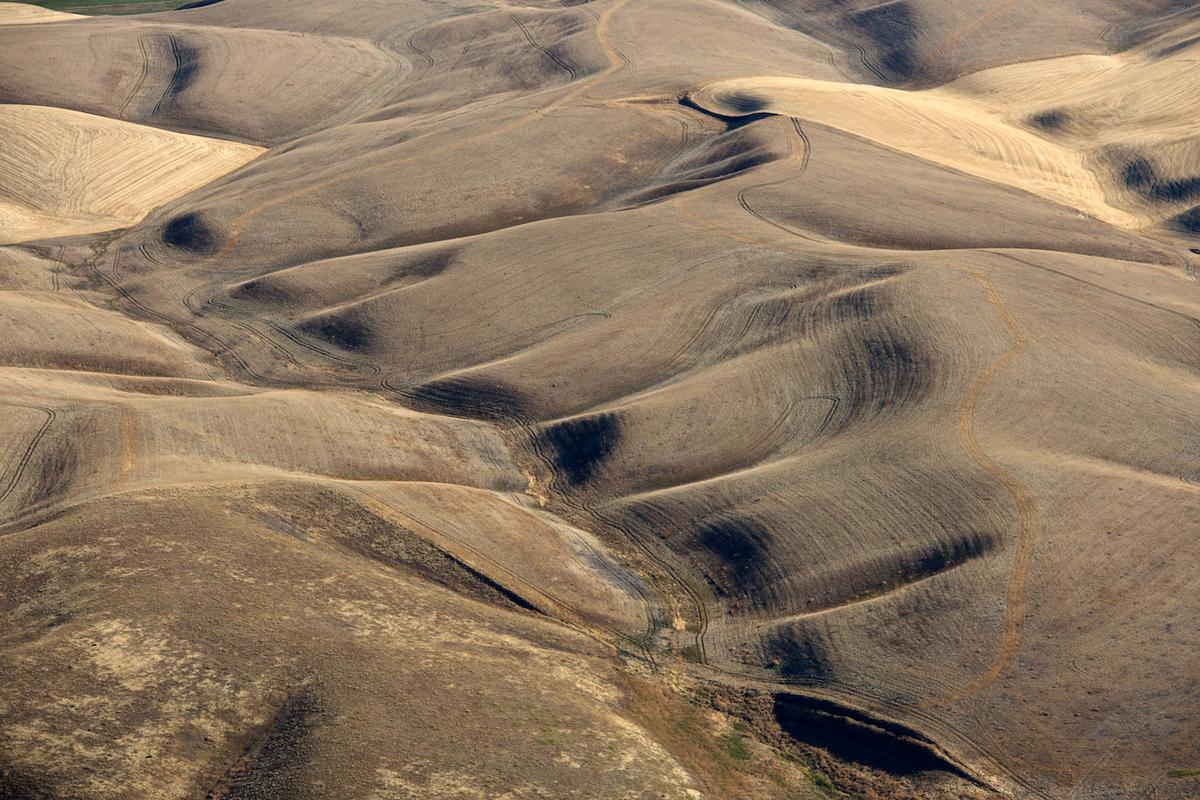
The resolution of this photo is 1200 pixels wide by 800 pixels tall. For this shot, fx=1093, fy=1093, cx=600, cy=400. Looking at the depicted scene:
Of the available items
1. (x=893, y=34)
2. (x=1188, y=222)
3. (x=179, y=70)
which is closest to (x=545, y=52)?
(x=179, y=70)

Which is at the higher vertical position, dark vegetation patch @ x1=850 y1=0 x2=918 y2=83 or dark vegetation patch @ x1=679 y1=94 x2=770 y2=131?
dark vegetation patch @ x1=850 y1=0 x2=918 y2=83

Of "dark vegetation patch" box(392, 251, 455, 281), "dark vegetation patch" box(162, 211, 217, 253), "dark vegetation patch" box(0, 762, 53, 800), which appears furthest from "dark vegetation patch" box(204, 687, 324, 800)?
"dark vegetation patch" box(162, 211, 217, 253)

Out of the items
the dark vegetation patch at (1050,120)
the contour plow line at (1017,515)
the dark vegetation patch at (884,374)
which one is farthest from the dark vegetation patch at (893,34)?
the dark vegetation patch at (884,374)

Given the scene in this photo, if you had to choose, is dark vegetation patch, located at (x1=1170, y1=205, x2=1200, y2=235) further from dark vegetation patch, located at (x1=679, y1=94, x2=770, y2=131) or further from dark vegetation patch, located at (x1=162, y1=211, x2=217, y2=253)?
dark vegetation patch, located at (x1=162, y1=211, x2=217, y2=253)

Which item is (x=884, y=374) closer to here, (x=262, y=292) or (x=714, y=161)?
(x=714, y=161)

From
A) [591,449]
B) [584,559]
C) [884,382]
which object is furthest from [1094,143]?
[584,559]

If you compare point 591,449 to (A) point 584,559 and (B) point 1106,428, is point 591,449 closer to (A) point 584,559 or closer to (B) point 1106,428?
(A) point 584,559
